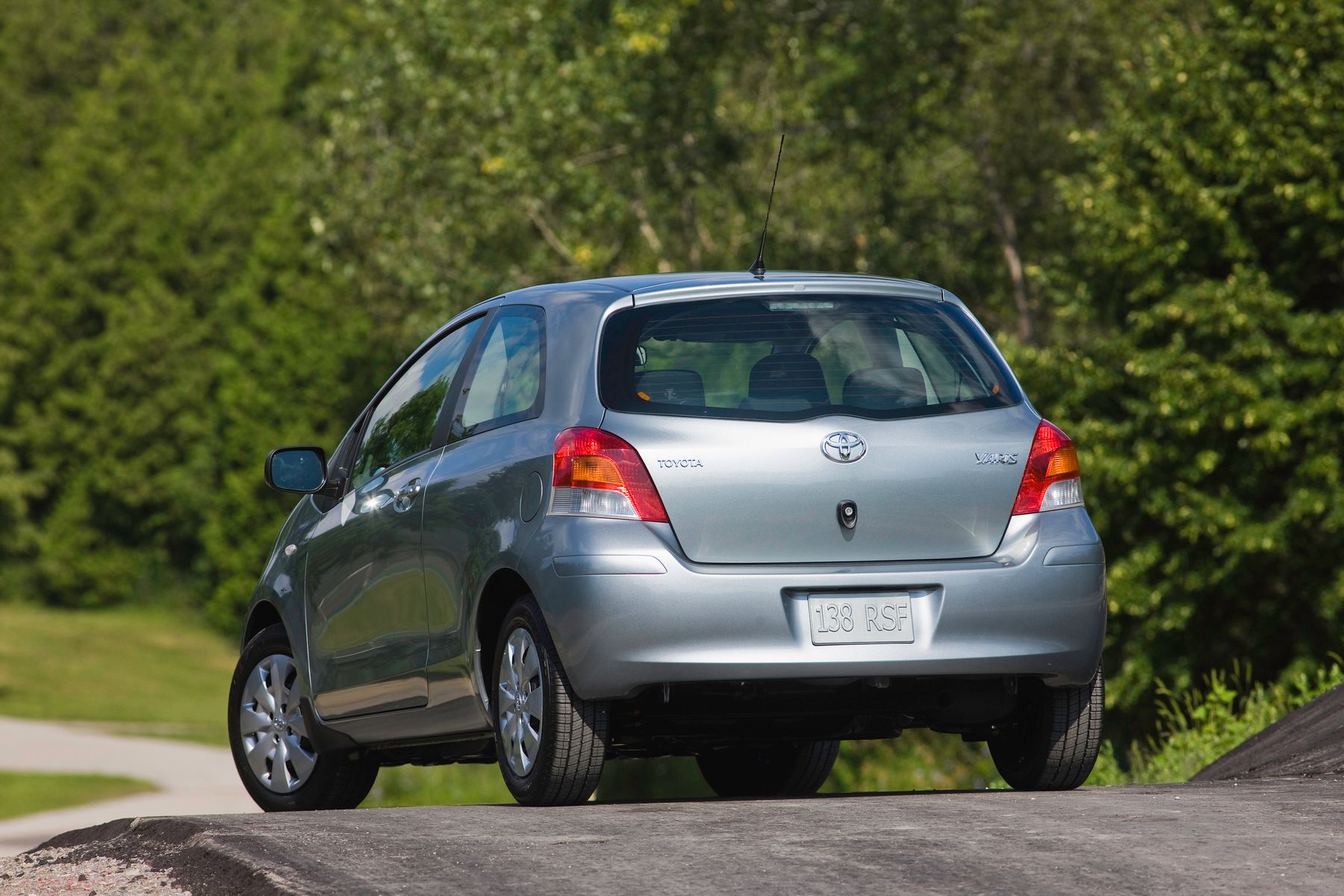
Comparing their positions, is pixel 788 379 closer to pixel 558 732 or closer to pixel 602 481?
pixel 602 481

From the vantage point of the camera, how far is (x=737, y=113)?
35750 mm

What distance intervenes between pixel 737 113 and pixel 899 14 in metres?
9.06

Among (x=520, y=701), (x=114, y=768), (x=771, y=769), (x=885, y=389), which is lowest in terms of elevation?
(x=114, y=768)

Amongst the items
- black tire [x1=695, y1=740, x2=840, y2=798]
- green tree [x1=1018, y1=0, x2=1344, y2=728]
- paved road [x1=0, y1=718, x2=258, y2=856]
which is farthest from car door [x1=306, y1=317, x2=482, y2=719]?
paved road [x1=0, y1=718, x2=258, y2=856]

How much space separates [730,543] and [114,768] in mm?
37866

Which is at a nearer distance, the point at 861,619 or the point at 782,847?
the point at 782,847

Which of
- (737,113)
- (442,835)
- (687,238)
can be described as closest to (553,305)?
(442,835)

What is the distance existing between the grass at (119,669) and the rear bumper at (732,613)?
4492 cm

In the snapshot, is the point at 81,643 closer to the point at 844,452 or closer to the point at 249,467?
the point at 249,467

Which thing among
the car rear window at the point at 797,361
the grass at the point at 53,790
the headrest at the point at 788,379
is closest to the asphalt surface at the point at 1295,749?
the car rear window at the point at 797,361

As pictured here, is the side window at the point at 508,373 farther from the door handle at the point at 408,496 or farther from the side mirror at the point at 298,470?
the side mirror at the point at 298,470

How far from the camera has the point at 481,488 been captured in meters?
6.51

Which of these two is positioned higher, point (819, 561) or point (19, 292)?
point (19, 292)

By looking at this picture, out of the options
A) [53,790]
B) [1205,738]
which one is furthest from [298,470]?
[53,790]
